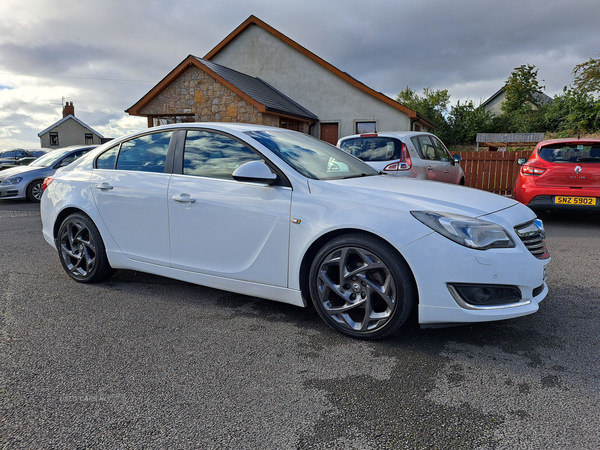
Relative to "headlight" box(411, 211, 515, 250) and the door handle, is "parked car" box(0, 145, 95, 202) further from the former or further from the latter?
"headlight" box(411, 211, 515, 250)

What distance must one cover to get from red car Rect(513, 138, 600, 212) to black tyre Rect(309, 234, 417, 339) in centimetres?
592

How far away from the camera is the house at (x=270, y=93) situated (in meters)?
17.4

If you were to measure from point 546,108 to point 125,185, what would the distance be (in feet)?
153

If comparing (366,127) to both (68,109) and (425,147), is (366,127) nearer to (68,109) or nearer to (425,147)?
(425,147)

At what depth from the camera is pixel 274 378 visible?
268 cm

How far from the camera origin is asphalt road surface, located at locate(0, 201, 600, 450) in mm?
2143

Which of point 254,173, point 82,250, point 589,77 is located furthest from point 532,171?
point 589,77

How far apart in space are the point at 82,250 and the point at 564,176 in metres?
7.31

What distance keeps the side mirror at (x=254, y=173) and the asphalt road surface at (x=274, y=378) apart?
1093 millimetres

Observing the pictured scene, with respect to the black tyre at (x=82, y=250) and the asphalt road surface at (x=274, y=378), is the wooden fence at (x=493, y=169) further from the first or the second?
the black tyre at (x=82, y=250)

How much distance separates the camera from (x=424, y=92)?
70.8 m

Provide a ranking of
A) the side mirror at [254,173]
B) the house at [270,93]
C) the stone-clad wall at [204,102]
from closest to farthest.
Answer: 1. the side mirror at [254,173]
2. the stone-clad wall at [204,102]
3. the house at [270,93]

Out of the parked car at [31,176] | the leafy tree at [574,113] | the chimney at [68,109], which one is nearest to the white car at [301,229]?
the parked car at [31,176]

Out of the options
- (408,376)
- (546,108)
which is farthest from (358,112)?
(546,108)
